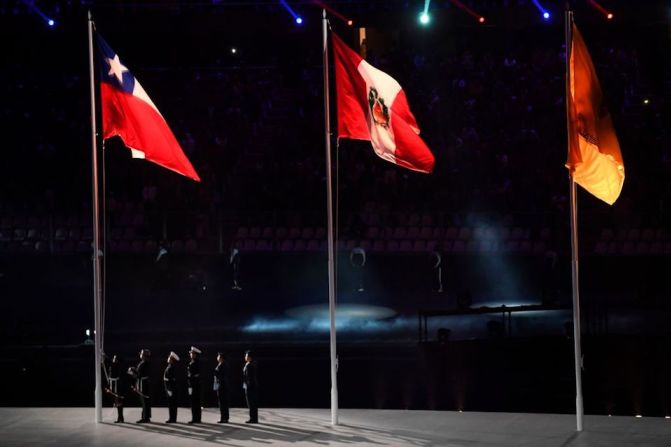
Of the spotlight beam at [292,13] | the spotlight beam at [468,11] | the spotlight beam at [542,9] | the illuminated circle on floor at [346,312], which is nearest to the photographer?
the illuminated circle on floor at [346,312]

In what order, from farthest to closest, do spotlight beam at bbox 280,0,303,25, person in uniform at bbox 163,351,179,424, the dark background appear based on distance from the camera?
spotlight beam at bbox 280,0,303,25
the dark background
person in uniform at bbox 163,351,179,424

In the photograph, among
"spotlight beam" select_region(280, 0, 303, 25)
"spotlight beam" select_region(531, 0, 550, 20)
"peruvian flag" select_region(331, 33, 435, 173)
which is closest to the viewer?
"peruvian flag" select_region(331, 33, 435, 173)

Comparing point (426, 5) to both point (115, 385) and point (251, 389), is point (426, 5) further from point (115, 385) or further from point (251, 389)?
point (115, 385)

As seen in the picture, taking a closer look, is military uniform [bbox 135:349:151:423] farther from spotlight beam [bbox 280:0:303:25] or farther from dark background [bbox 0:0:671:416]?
spotlight beam [bbox 280:0:303:25]

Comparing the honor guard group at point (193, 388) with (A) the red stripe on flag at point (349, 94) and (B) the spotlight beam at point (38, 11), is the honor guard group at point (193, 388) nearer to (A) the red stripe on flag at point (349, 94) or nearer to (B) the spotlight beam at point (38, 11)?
(A) the red stripe on flag at point (349, 94)

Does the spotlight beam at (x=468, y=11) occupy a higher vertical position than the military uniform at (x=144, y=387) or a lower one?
higher

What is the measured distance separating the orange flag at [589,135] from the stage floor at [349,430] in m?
3.61

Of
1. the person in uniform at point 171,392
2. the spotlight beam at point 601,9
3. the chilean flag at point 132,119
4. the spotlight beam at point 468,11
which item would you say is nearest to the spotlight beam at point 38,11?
the spotlight beam at point 468,11

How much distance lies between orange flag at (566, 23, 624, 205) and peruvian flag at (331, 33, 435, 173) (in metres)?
2.36

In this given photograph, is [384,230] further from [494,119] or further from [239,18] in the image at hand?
[239,18]

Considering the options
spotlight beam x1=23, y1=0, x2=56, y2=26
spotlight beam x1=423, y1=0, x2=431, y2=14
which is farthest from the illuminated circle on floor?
spotlight beam x1=23, y1=0, x2=56, y2=26

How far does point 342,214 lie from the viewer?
32.2 metres

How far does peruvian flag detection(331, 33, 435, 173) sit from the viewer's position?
17.5 meters

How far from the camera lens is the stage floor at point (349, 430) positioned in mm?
16609
